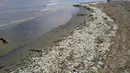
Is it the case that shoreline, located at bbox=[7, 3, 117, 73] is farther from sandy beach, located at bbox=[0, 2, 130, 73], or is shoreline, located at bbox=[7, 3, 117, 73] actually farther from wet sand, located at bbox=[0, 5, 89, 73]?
wet sand, located at bbox=[0, 5, 89, 73]

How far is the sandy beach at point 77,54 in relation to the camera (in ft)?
46.1

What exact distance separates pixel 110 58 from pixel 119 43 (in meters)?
3.39

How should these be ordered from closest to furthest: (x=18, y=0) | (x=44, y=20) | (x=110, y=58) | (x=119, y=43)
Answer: (x=110, y=58), (x=119, y=43), (x=44, y=20), (x=18, y=0)

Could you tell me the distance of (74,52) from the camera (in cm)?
1678

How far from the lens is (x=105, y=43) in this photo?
18547 millimetres

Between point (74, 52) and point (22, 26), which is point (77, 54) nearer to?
→ point (74, 52)

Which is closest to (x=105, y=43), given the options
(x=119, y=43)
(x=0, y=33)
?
(x=119, y=43)

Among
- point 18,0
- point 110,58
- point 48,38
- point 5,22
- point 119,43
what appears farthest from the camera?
point 18,0

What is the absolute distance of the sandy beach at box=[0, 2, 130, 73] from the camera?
14.1 meters

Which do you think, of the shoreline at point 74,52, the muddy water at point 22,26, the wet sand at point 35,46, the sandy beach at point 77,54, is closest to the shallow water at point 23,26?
the muddy water at point 22,26

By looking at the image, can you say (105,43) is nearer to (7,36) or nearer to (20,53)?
(20,53)

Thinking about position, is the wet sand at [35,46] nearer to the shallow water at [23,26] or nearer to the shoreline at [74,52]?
the shoreline at [74,52]

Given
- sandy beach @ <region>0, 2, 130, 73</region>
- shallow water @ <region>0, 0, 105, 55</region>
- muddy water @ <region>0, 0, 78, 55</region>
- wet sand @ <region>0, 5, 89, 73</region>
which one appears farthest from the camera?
shallow water @ <region>0, 0, 105, 55</region>

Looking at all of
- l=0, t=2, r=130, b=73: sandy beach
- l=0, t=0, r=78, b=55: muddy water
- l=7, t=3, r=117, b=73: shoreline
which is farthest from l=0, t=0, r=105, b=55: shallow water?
l=7, t=3, r=117, b=73: shoreline
